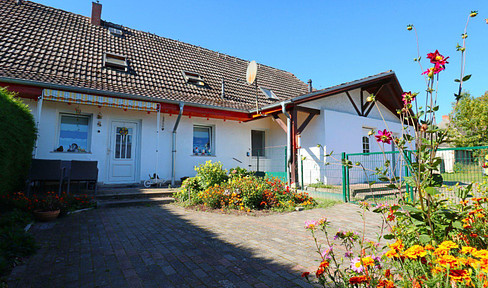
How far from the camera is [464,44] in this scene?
1769mm

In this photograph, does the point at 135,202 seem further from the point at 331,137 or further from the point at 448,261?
the point at 331,137

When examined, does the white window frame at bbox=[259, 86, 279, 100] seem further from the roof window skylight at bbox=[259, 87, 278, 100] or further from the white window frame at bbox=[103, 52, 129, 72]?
the white window frame at bbox=[103, 52, 129, 72]

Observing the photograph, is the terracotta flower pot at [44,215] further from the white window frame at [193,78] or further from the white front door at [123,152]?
the white window frame at [193,78]

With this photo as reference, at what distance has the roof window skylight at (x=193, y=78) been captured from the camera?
33.7 ft

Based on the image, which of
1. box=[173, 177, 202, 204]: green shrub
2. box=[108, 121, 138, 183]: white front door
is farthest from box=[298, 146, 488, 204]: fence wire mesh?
box=[108, 121, 138, 183]: white front door

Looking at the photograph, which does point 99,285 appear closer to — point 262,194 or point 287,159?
point 262,194

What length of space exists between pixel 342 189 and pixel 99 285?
6.40m

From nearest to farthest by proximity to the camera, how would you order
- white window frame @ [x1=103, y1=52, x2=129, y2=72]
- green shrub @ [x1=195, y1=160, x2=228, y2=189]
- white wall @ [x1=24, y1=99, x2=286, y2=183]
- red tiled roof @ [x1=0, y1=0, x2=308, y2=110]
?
green shrub @ [x1=195, y1=160, x2=228, y2=189] < white wall @ [x1=24, y1=99, x2=286, y2=183] < red tiled roof @ [x1=0, y1=0, x2=308, y2=110] < white window frame @ [x1=103, y1=52, x2=129, y2=72]

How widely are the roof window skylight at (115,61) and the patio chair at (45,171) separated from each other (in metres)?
4.50

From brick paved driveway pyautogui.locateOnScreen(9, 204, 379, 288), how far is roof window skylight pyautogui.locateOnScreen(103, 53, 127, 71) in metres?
5.87

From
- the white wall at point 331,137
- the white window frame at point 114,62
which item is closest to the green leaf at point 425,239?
the white wall at point 331,137

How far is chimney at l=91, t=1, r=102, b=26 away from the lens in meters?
10.7

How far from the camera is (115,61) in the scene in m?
9.12

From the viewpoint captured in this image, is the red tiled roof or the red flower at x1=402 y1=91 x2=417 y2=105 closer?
the red flower at x1=402 y1=91 x2=417 y2=105
